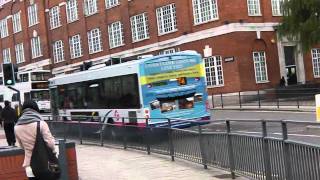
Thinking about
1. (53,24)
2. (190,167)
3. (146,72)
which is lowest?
(190,167)

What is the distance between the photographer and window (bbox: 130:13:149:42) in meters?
50.3

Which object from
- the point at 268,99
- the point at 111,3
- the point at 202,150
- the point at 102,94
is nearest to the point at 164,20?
the point at 111,3

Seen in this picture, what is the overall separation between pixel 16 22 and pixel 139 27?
27.2 m

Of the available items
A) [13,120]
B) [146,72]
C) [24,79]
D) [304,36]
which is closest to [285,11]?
[304,36]

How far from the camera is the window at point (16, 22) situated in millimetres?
72250

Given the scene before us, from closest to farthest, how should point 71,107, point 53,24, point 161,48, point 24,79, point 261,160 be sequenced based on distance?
1. point 261,160
2. point 71,107
3. point 161,48
4. point 24,79
5. point 53,24

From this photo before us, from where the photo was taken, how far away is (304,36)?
36469 mm

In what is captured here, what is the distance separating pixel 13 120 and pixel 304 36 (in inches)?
810

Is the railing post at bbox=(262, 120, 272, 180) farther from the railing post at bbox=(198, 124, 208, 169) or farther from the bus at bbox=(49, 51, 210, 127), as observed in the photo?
the bus at bbox=(49, 51, 210, 127)

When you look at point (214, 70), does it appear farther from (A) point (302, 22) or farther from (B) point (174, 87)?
(B) point (174, 87)

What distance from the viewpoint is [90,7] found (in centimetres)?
5819

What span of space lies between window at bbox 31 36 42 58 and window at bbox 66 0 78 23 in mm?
7944

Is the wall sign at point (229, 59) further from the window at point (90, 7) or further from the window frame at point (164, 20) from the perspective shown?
the window at point (90, 7)

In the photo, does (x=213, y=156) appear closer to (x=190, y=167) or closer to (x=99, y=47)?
(x=190, y=167)
